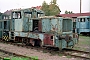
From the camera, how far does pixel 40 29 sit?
477 inches

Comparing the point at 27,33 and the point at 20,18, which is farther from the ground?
the point at 20,18

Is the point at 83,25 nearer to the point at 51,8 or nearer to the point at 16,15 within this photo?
the point at 16,15

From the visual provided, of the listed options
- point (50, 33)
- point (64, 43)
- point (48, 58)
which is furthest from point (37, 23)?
point (48, 58)

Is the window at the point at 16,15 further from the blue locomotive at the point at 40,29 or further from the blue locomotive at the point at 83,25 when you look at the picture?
the blue locomotive at the point at 83,25

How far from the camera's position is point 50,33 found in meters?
11.0

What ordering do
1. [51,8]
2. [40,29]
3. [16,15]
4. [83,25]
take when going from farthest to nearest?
[51,8], [83,25], [16,15], [40,29]

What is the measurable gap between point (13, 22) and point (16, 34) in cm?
115

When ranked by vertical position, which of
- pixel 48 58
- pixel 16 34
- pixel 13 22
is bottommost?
pixel 48 58

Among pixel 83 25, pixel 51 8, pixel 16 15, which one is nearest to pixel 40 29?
pixel 16 15

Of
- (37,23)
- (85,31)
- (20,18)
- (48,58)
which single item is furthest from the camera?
(85,31)

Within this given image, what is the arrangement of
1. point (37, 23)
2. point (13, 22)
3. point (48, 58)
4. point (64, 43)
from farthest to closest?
point (13, 22) → point (37, 23) → point (64, 43) → point (48, 58)

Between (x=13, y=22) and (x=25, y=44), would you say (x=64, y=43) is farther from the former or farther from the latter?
(x=13, y=22)

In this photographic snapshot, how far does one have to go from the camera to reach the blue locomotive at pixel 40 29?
10789 millimetres

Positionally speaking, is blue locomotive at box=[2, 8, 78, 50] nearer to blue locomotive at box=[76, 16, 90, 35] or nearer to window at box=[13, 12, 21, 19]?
window at box=[13, 12, 21, 19]
